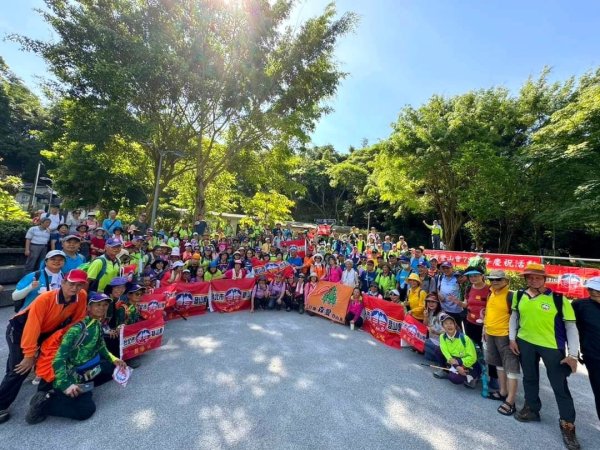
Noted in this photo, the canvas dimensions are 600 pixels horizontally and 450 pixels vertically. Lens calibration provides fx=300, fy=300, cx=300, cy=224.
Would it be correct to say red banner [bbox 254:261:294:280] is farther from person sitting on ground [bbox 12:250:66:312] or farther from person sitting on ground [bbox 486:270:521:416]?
person sitting on ground [bbox 486:270:521:416]

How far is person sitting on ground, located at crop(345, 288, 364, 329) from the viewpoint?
7.39 meters

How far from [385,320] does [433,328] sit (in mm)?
1183

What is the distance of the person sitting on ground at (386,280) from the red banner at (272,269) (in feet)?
9.32

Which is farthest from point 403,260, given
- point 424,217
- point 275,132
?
point 424,217

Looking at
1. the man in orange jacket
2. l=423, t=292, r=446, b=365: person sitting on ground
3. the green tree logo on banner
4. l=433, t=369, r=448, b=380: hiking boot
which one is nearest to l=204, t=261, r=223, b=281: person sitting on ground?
the green tree logo on banner

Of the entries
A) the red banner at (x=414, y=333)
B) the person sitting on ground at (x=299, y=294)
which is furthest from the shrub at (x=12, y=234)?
the red banner at (x=414, y=333)

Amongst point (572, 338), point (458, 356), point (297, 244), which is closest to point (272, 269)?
point (297, 244)

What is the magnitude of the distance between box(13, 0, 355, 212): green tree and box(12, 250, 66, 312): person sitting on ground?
10.6 meters

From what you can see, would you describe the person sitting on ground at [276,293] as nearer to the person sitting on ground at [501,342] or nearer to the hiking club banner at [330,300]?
the hiking club banner at [330,300]

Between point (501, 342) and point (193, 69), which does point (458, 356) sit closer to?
point (501, 342)

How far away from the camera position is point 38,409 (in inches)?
120

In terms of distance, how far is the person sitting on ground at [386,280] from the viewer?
7.70 meters

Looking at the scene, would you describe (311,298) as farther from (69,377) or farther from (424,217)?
(424,217)

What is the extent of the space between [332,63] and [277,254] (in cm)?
1072
